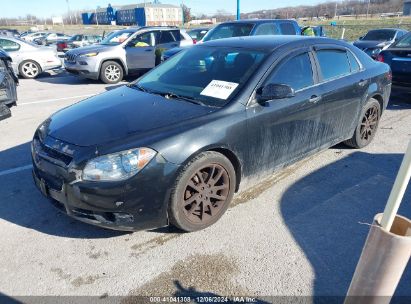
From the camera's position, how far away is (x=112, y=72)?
11070mm

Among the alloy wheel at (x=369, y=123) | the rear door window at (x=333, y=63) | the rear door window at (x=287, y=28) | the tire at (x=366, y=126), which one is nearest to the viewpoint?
the rear door window at (x=333, y=63)

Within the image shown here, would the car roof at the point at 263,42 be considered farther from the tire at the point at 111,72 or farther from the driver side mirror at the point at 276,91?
the tire at the point at 111,72

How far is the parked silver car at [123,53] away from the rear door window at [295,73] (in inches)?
304

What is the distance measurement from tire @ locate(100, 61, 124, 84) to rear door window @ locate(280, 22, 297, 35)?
5.06 m

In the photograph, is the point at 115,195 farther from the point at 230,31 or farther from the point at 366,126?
the point at 230,31

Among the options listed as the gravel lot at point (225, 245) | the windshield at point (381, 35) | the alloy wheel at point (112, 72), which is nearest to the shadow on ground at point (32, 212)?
the gravel lot at point (225, 245)

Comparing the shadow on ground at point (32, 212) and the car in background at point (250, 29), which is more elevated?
the car in background at point (250, 29)

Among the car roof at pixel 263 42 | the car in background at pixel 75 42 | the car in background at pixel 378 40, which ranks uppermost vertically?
the car roof at pixel 263 42

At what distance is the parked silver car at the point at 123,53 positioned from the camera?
35.1 ft

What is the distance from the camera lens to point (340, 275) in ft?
8.65

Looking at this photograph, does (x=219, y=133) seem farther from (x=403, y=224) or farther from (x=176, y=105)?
(x=403, y=224)

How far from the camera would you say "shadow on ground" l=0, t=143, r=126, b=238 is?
319cm

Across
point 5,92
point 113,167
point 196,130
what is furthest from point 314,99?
point 5,92

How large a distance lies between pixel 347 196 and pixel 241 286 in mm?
1804
